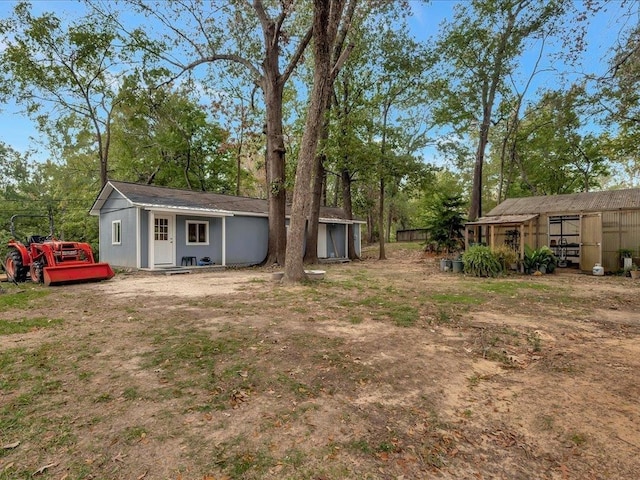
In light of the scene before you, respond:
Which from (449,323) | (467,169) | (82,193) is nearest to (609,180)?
(467,169)

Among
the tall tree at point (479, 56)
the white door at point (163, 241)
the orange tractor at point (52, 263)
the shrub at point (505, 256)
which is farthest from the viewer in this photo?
the tall tree at point (479, 56)

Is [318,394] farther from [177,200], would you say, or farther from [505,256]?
[177,200]

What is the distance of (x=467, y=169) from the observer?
98.1ft

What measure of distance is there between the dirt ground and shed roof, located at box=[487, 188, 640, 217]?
28.2ft

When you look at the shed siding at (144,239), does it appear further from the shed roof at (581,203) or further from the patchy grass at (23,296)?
the shed roof at (581,203)

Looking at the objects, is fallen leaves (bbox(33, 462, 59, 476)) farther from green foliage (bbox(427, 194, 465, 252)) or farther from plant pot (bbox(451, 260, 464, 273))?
green foliage (bbox(427, 194, 465, 252))

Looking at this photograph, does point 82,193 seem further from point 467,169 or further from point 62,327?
point 467,169

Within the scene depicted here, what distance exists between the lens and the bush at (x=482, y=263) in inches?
428

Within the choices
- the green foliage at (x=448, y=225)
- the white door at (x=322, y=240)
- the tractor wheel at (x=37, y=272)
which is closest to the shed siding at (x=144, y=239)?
the tractor wheel at (x=37, y=272)

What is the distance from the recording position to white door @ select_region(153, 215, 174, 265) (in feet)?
40.2

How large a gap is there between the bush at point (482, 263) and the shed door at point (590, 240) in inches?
154

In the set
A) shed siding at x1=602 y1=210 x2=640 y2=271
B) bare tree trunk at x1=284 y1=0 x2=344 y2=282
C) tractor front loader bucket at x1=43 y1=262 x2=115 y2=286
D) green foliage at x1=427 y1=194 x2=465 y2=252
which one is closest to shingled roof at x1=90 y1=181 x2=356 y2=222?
tractor front loader bucket at x1=43 y1=262 x2=115 y2=286

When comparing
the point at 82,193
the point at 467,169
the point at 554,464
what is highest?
the point at 467,169

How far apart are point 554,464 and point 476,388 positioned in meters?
0.99
